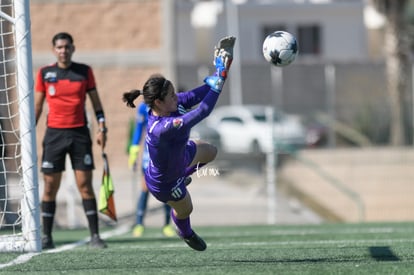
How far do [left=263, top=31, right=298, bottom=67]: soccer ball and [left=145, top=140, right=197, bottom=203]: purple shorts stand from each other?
38.8 inches

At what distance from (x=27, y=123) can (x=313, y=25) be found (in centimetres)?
3436

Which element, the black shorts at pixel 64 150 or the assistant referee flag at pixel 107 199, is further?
the assistant referee flag at pixel 107 199

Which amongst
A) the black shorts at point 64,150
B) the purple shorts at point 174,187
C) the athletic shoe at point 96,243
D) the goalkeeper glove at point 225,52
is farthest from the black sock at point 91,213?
the goalkeeper glove at point 225,52

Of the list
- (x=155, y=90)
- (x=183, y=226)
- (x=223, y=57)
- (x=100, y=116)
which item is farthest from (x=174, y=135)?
(x=100, y=116)

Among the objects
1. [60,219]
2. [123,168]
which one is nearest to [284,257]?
[60,219]

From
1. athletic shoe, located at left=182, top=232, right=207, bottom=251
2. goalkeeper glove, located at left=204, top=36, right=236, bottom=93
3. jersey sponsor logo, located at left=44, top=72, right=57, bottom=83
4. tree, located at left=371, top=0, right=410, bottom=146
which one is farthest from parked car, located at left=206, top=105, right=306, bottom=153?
goalkeeper glove, located at left=204, top=36, right=236, bottom=93

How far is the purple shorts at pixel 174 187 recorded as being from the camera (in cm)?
812

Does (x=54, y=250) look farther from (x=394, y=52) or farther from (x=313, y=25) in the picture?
(x=313, y=25)

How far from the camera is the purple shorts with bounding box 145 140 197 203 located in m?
8.12

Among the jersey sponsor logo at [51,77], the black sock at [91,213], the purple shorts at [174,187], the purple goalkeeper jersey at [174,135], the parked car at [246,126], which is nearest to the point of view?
the purple goalkeeper jersey at [174,135]

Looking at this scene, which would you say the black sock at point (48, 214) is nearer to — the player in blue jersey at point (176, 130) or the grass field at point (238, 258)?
the grass field at point (238, 258)

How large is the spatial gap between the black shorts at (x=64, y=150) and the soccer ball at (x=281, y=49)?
254 centimetres

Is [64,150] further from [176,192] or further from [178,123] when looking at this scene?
[178,123]

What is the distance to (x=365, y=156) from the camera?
24422 millimetres
